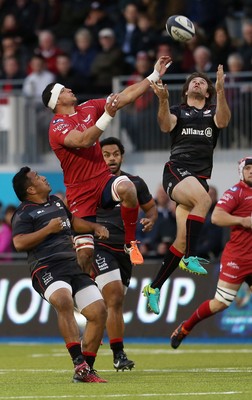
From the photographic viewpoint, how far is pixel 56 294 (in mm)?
13211

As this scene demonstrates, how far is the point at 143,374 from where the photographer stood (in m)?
14.5

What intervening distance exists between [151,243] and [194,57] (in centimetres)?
369

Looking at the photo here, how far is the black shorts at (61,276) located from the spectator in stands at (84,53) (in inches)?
460

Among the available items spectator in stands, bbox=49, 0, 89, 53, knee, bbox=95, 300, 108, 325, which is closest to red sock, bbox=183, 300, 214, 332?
knee, bbox=95, 300, 108, 325

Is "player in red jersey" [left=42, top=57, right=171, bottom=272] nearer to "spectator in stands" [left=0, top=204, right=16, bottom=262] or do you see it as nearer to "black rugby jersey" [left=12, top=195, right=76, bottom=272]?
"black rugby jersey" [left=12, top=195, right=76, bottom=272]

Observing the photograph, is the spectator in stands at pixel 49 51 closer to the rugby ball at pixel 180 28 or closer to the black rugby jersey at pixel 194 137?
the black rugby jersey at pixel 194 137

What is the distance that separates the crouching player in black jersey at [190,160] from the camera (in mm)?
14938

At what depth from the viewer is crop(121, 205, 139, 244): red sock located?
15.2 meters

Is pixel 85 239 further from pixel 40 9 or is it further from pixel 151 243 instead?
pixel 40 9

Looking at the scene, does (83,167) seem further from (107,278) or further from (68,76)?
(68,76)

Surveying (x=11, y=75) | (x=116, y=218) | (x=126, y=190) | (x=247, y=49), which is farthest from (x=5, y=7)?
(x=126, y=190)

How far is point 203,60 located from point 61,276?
Result: 33.7 ft

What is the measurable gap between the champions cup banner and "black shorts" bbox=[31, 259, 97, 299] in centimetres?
696

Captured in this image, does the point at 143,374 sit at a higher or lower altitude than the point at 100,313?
lower
